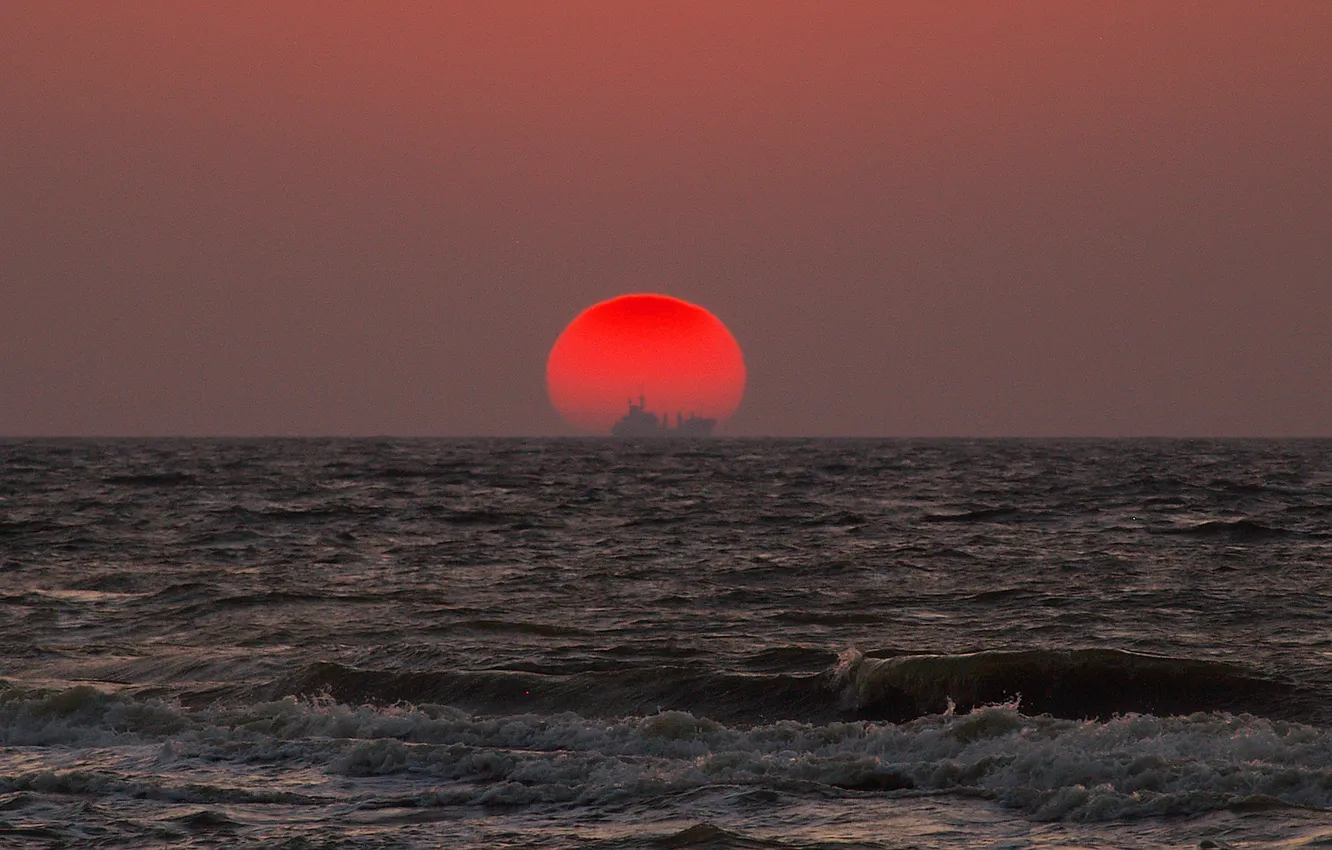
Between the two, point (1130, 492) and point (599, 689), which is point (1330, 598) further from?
point (1130, 492)

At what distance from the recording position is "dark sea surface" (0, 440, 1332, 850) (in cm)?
1009

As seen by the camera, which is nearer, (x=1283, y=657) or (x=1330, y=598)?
(x=1283, y=657)

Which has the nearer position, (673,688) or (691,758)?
(691,758)

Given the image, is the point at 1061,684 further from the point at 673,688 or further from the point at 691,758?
the point at 691,758

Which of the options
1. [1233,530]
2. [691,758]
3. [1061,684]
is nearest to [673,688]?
[691,758]

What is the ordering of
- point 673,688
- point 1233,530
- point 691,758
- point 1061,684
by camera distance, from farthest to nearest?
1. point 1233,530
2. point 673,688
3. point 1061,684
4. point 691,758

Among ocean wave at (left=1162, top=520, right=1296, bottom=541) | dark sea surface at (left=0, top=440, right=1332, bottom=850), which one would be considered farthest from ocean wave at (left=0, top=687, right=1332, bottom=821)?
ocean wave at (left=1162, top=520, right=1296, bottom=541)

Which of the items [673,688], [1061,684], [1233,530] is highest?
[1233,530]

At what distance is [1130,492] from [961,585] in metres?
29.1

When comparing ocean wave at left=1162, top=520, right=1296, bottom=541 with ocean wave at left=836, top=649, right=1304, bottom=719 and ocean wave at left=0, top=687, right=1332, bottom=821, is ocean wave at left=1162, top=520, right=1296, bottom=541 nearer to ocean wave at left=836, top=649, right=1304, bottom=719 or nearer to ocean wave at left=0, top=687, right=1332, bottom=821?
ocean wave at left=836, top=649, right=1304, bottom=719

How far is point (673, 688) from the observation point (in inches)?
605

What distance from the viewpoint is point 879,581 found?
2511 centimetres

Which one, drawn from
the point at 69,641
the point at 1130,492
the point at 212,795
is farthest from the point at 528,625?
the point at 1130,492

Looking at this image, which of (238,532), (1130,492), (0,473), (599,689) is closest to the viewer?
(599,689)
